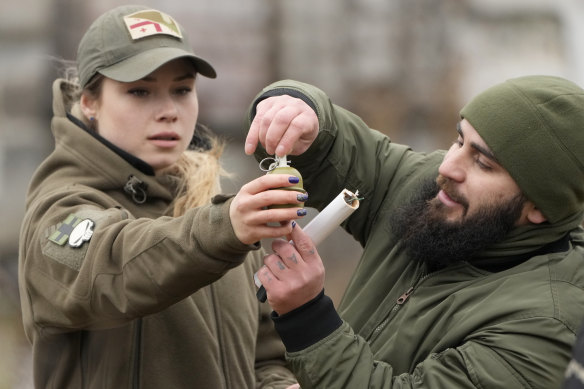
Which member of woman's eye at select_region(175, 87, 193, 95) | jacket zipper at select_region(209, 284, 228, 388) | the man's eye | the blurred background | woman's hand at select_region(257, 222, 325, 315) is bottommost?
the blurred background

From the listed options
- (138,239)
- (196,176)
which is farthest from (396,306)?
(196,176)

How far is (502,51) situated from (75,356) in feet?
29.5

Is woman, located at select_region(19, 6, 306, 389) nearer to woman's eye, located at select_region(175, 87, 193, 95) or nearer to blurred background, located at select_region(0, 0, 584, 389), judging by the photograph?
woman's eye, located at select_region(175, 87, 193, 95)

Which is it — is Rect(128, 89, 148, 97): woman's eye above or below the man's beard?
above

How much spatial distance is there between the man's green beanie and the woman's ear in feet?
4.38

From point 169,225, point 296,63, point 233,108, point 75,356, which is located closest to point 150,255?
point 169,225

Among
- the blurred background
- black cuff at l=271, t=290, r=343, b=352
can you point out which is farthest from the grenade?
the blurred background

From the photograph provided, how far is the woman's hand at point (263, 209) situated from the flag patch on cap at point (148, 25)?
1.05 m

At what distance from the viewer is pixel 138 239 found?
7.56 feet

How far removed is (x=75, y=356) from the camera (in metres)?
2.70

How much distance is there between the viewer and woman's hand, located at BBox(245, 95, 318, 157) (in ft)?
7.36

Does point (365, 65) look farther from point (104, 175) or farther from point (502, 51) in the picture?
point (104, 175)

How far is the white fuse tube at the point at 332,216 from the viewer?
7.30 ft

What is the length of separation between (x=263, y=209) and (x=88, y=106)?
1.17 meters
